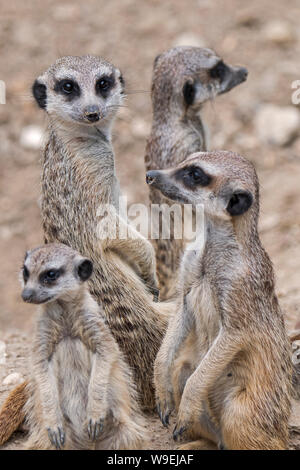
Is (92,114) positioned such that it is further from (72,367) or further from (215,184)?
(72,367)

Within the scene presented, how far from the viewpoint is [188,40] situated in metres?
7.51

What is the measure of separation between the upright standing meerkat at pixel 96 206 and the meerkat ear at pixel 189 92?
Answer: 71cm

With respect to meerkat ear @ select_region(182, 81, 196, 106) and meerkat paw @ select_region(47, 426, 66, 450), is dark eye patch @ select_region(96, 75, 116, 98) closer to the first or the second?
meerkat ear @ select_region(182, 81, 196, 106)

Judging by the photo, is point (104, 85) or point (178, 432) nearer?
point (178, 432)

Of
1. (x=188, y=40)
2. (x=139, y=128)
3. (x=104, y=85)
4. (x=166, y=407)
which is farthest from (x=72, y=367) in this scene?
(x=188, y=40)

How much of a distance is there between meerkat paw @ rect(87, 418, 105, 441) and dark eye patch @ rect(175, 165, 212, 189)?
Answer: 935 millimetres

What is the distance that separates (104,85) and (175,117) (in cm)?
72

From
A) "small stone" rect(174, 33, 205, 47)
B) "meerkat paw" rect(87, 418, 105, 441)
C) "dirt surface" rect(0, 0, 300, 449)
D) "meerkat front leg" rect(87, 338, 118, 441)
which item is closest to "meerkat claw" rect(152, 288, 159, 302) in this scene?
"meerkat front leg" rect(87, 338, 118, 441)

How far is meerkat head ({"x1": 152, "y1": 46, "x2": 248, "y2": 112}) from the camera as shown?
15.8ft

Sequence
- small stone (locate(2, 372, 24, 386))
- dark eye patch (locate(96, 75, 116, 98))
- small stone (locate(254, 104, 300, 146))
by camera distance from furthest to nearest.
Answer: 1. small stone (locate(254, 104, 300, 146))
2. small stone (locate(2, 372, 24, 386))
3. dark eye patch (locate(96, 75, 116, 98))

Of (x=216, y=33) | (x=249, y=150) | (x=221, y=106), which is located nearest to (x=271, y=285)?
(x=249, y=150)

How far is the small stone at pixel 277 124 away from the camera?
22.4ft

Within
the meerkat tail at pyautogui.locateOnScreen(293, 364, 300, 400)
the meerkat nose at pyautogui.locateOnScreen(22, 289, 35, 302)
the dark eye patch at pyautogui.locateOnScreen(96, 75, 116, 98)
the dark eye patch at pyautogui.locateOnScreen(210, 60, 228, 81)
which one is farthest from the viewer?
the dark eye patch at pyautogui.locateOnScreen(210, 60, 228, 81)

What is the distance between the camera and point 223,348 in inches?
131
